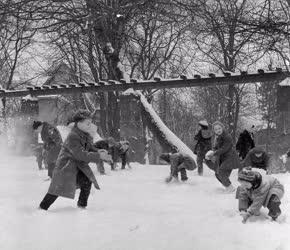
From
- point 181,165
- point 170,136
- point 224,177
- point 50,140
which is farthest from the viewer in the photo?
point 170,136

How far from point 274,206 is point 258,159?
230cm

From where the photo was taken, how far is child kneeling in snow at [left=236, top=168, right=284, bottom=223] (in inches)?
215

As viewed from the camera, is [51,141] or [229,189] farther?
[51,141]

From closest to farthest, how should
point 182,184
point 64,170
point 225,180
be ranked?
point 64,170 < point 225,180 < point 182,184

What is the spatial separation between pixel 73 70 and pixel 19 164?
13638 mm

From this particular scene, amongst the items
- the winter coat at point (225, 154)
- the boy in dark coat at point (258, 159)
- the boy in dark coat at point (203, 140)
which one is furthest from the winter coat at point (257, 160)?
the boy in dark coat at point (203, 140)

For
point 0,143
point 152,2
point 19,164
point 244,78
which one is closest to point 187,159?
point 244,78

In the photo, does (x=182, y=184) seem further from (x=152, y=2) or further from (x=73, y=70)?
(x=73, y=70)

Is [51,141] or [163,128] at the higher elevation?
[163,128]

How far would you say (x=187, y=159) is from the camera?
8.98 meters

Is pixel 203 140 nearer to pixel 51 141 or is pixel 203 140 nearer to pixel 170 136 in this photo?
pixel 170 136

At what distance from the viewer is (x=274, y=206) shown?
5469mm

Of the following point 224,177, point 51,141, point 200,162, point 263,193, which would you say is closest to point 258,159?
point 224,177

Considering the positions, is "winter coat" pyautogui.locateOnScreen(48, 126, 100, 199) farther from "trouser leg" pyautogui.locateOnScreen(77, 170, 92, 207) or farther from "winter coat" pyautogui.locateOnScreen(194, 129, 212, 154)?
"winter coat" pyautogui.locateOnScreen(194, 129, 212, 154)
